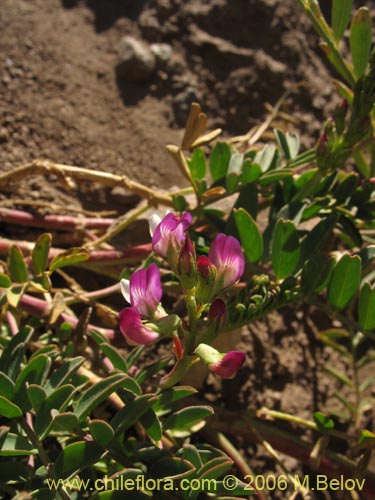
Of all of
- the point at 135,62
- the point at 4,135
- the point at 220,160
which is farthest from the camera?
the point at 135,62

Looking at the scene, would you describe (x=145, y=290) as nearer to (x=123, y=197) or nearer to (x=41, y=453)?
(x=41, y=453)

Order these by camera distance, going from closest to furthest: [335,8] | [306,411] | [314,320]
→ [335,8]
[306,411]
[314,320]

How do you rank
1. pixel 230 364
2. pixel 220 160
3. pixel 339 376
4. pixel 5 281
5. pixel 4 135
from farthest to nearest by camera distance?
pixel 4 135 → pixel 339 376 → pixel 220 160 → pixel 5 281 → pixel 230 364

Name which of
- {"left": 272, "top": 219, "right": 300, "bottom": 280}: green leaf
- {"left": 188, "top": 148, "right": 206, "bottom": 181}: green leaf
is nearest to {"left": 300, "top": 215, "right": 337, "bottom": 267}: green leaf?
{"left": 272, "top": 219, "right": 300, "bottom": 280}: green leaf

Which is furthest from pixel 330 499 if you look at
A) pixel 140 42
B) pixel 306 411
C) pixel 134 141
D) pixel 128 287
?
pixel 140 42

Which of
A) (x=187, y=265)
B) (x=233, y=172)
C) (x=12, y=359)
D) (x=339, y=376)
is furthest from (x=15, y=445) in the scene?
(x=339, y=376)

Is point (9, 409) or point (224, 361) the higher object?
point (224, 361)

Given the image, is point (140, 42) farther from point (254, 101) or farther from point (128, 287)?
point (128, 287)
